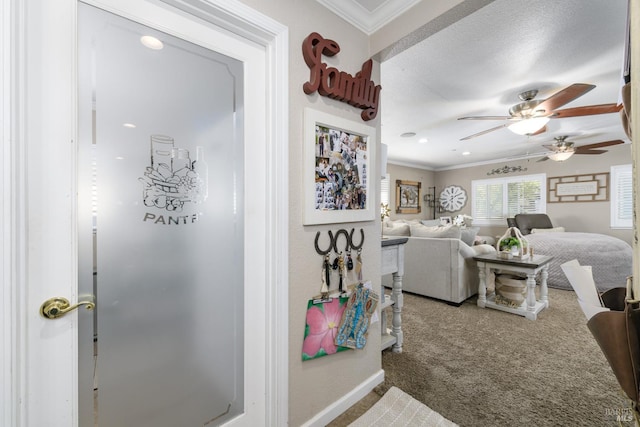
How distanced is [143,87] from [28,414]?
43.7 inches

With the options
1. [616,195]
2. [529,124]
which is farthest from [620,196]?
[529,124]

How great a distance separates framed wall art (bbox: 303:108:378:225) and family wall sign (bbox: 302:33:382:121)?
0.11m

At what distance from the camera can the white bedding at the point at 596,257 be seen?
3447 millimetres

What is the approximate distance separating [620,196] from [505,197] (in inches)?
73.2

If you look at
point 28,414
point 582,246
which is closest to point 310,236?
point 28,414

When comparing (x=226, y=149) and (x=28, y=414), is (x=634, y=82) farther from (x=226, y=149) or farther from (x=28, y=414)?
(x=28, y=414)

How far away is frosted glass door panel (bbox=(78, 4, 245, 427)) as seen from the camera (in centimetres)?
88

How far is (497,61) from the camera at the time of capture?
2123 mm

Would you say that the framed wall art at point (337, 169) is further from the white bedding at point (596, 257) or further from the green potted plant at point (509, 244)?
the white bedding at point (596, 257)

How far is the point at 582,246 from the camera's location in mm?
3609

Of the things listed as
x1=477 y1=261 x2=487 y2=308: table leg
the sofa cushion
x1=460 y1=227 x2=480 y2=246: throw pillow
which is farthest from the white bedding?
the sofa cushion

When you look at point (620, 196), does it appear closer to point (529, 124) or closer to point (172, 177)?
point (529, 124)

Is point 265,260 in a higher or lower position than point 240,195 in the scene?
lower

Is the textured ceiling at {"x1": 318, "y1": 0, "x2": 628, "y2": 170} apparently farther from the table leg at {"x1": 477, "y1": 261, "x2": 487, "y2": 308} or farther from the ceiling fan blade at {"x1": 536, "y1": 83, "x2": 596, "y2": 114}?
the table leg at {"x1": 477, "y1": 261, "x2": 487, "y2": 308}
